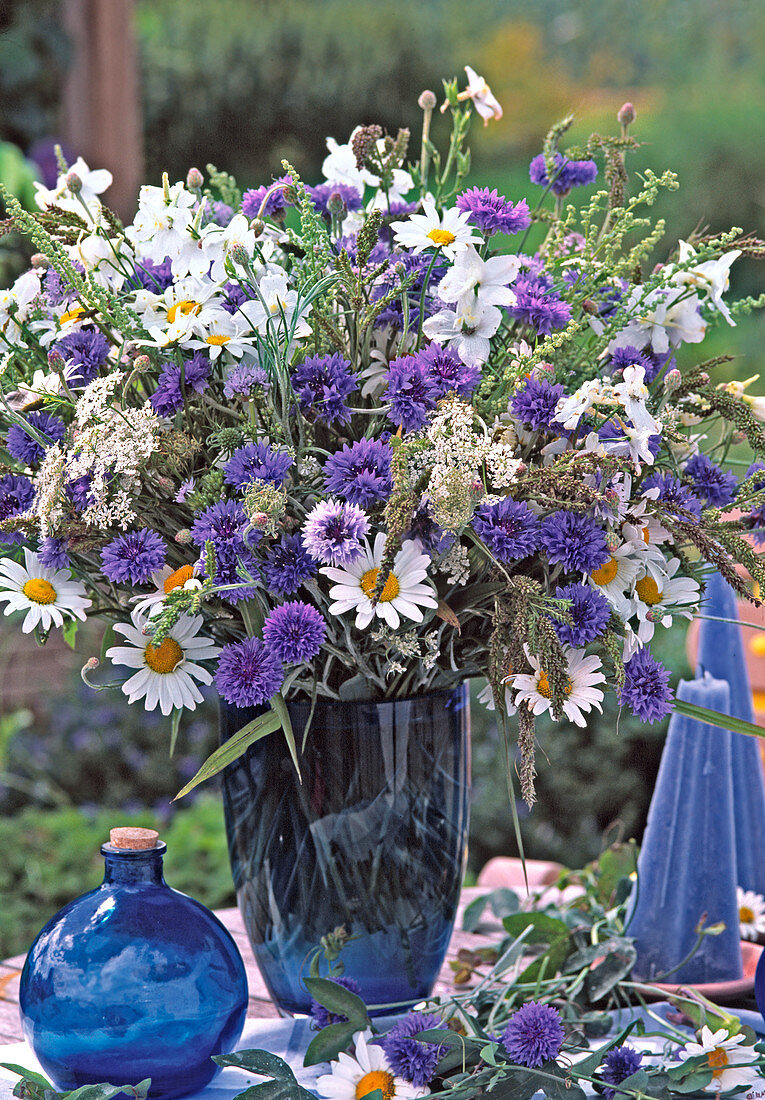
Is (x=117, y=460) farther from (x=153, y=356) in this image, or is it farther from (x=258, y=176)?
(x=258, y=176)

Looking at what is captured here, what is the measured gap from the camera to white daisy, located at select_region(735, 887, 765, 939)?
0.94 metres

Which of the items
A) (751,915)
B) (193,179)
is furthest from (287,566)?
(751,915)

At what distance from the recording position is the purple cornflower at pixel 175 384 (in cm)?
67

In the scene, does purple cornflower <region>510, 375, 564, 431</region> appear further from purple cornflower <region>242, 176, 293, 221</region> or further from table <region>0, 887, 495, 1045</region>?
table <region>0, 887, 495, 1045</region>

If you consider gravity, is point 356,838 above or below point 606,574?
below

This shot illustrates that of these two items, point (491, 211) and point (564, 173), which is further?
point (564, 173)

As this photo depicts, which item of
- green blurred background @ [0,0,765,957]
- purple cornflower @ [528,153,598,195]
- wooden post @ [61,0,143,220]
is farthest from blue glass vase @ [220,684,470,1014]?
wooden post @ [61,0,143,220]

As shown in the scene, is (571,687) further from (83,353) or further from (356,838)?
(83,353)

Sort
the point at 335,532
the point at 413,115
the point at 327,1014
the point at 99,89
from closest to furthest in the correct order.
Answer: the point at 335,532, the point at 327,1014, the point at 99,89, the point at 413,115

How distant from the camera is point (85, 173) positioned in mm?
784

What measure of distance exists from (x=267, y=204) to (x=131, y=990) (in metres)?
0.48

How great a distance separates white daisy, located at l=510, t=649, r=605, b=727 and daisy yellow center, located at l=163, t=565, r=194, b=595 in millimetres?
184

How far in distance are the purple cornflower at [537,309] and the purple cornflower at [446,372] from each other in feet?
0.17

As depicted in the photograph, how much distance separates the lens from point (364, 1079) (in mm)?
648
